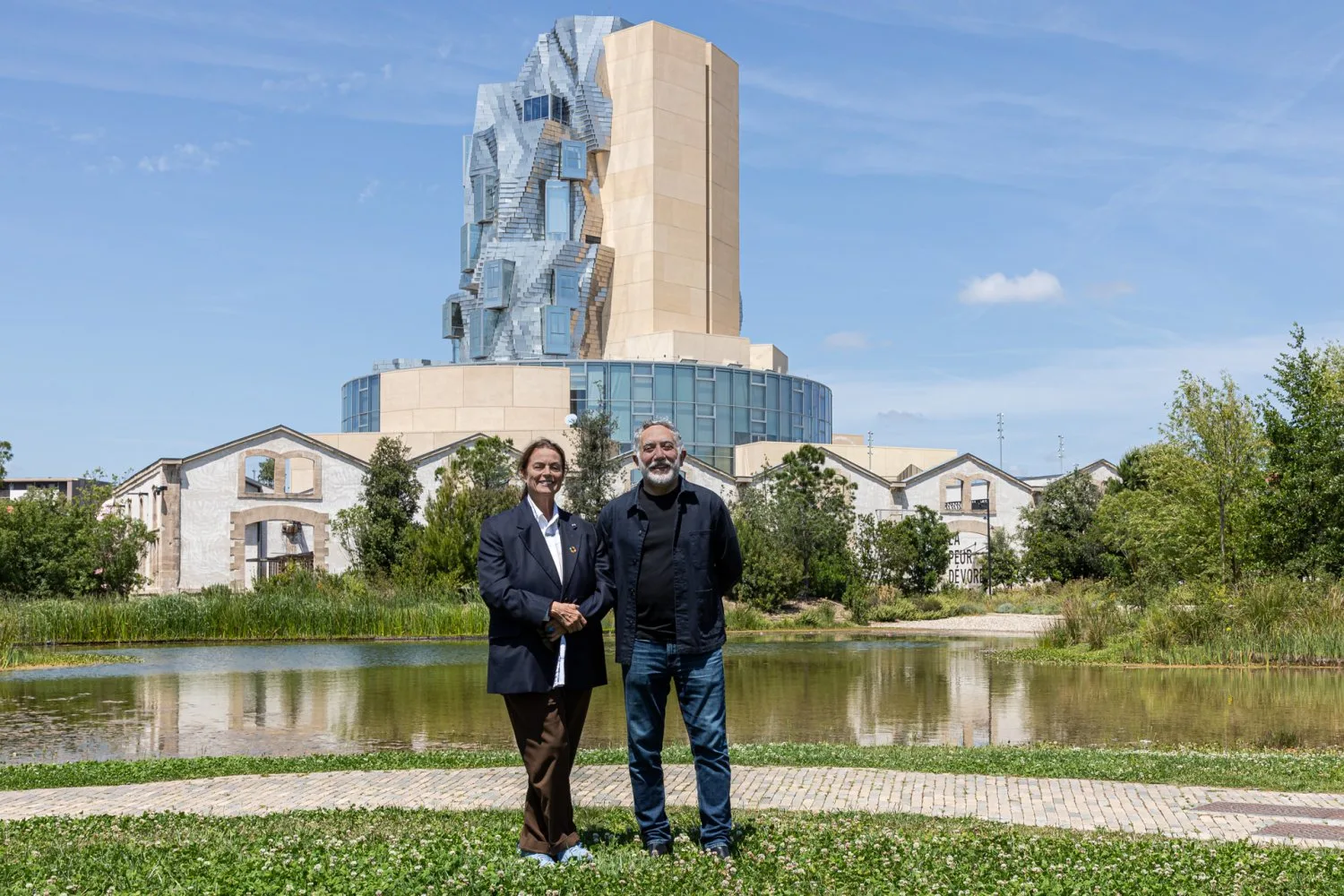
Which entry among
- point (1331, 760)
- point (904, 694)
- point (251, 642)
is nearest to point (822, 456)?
point (251, 642)

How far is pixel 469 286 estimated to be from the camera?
6819cm

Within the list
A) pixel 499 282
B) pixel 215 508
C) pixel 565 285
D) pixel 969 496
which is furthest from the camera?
pixel 499 282

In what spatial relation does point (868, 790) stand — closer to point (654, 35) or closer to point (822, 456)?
point (822, 456)

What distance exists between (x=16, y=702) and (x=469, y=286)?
168ft

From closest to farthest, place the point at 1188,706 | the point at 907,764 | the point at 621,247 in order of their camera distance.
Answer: the point at 907,764, the point at 1188,706, the point at 621,247

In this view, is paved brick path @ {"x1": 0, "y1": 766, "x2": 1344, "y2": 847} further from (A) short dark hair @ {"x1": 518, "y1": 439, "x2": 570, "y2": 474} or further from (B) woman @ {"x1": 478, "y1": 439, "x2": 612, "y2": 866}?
(A) short dark hair @ {"x1": 518, "y1": 439, "x2": 570, "y2": 474}

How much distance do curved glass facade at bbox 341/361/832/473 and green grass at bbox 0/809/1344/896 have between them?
169 ft

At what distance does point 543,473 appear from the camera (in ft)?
24.5

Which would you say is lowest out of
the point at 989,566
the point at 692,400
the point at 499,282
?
the point at 989,566

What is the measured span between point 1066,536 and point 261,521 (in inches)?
1206

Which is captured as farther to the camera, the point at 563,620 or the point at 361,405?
the point at 361,405

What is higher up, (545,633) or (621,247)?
(621,247)

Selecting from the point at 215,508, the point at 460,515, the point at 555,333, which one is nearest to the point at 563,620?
the point at 460,515

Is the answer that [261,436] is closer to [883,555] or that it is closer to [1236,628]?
[883,555]
